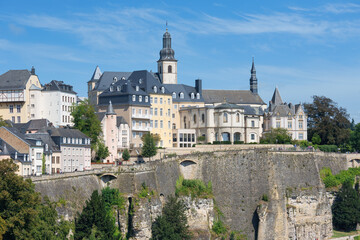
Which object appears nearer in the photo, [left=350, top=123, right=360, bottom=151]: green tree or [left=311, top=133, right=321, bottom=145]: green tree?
[left=350, top=123, right=360, bottom=151]: green tree

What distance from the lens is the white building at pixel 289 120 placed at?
411 feet

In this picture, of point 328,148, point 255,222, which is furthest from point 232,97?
point 255,222

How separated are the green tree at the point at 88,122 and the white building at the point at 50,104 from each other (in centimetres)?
429

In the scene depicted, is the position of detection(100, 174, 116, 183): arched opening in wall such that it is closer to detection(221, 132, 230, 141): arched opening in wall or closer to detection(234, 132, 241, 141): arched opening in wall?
detection(221, 132, 230, 141): arched opening in wall

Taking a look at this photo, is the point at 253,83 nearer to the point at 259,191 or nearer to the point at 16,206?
the point at 259,191

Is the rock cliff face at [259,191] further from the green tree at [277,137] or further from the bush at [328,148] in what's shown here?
the green tree at [277,137]

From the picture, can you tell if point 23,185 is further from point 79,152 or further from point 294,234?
point 294,234

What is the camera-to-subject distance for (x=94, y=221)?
72500 mm

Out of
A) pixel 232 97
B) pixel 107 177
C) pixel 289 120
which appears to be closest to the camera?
pixel 107 177

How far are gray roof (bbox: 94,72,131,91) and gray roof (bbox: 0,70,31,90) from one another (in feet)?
65.5

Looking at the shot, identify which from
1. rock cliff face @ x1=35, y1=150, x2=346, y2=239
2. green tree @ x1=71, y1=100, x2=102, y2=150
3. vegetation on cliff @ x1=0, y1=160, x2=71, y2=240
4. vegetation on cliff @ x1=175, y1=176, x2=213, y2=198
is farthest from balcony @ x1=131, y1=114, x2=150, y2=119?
vegetation on cliff @ x1=0, y1=160, x2=71, y2=240

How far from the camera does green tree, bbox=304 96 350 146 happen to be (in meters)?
120

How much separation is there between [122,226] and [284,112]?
178 ft

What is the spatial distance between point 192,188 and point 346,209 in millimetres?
18589
